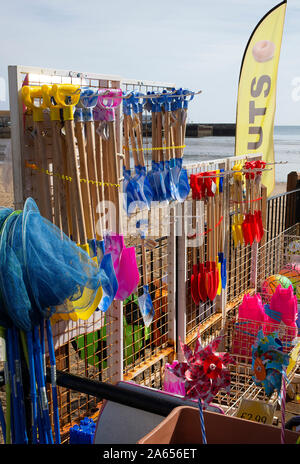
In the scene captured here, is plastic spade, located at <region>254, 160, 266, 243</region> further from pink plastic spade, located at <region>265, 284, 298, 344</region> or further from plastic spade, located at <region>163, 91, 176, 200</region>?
plastic spade, located at <region>163, 91, 176, 200</region>

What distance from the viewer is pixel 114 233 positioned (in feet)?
7.64

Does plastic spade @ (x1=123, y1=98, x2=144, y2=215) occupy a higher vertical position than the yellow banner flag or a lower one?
lower

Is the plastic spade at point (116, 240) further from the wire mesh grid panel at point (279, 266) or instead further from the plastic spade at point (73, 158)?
the wire mesh grid panel at point (279, 266)

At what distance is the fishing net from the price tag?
825 mm

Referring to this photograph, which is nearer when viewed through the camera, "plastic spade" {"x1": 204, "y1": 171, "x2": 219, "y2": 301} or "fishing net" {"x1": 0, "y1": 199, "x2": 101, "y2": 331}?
"fishing net" {"x1": 0, "y1": 199, "x2": 101, "y2": 331}

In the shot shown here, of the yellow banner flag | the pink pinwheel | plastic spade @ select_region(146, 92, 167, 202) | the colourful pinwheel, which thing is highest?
the yellow banner flag

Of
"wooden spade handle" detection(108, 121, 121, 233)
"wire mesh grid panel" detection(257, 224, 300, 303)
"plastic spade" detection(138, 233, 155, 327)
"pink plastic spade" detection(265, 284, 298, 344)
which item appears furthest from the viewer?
"wire mesh grid panel" detection(257, 224, 300, 303)

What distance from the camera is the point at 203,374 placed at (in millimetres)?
1220

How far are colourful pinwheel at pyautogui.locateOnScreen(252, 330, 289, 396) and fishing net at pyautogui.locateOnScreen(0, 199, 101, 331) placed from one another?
0.94 meters

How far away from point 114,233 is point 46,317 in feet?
3.32

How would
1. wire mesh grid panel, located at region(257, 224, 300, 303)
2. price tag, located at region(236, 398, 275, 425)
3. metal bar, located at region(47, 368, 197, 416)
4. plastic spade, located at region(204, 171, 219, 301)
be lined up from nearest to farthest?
1. metal bar, located at region(47, 368, 197, 416)
2. price tag, located at region(236, 398, 275, 425)
3. plastic spade, located at region(204, 171, 219, 301)
4. wire mesh grid panel, located at region(257, 224, 300, 303)

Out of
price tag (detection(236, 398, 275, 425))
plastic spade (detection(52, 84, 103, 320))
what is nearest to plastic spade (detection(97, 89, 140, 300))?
plastic spade (detection(52, 84, 103, 320))

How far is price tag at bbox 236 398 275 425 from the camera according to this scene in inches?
67.4

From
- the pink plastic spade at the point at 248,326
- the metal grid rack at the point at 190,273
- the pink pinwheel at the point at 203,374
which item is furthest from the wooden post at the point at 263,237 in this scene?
the pink pinwheel at the point at 203,374
